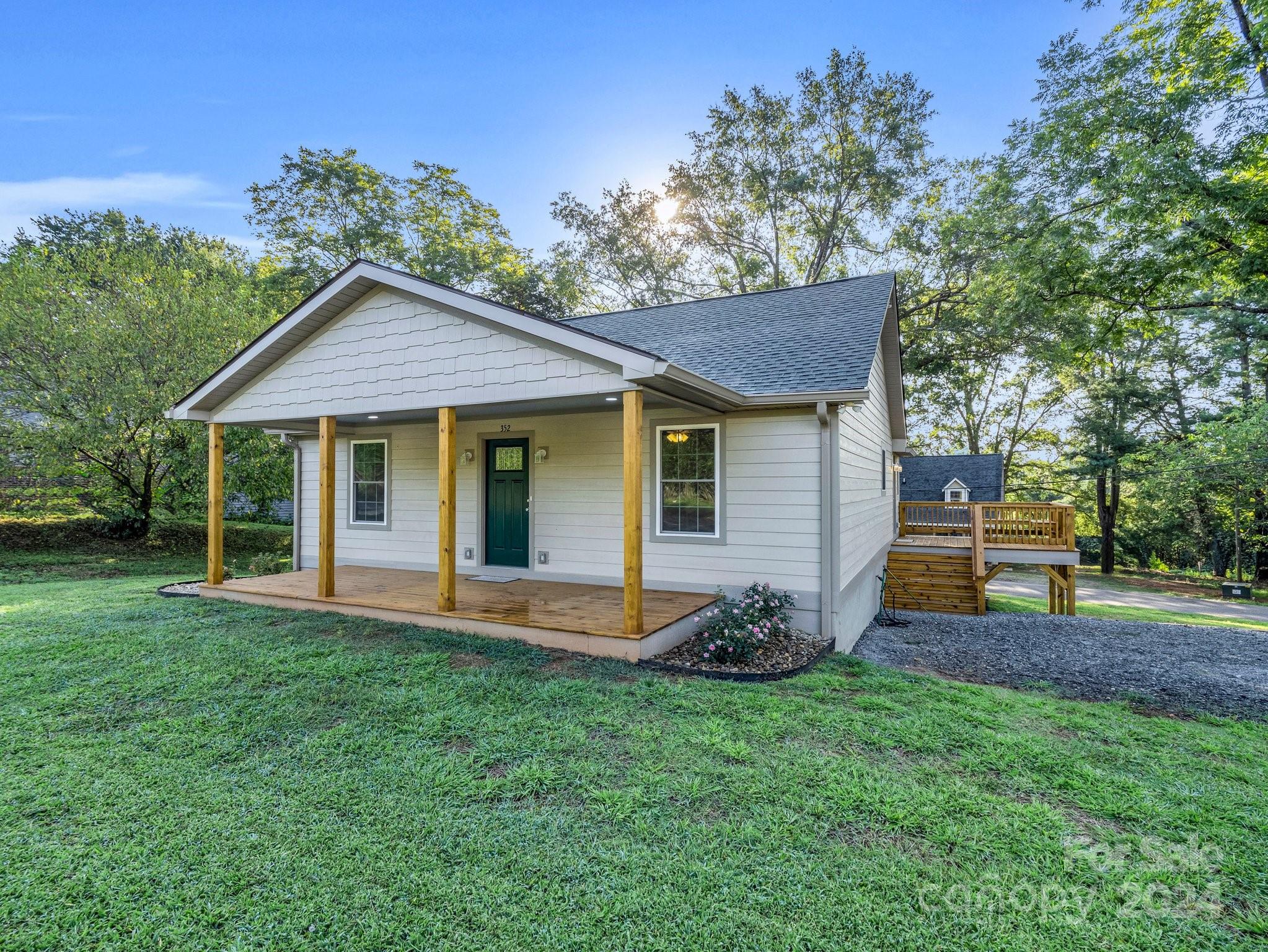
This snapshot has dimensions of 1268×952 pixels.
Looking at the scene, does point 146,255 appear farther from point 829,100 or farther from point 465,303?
point 829,100

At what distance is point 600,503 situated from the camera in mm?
7465

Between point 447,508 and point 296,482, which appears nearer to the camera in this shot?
point 447,508

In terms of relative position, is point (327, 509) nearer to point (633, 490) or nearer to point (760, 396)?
point (633, 490)

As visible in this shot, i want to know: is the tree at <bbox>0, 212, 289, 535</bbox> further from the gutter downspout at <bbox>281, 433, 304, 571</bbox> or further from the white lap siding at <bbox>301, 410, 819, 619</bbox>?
the white lap siding at <bbox>301, 410, 819, 619</bbox>

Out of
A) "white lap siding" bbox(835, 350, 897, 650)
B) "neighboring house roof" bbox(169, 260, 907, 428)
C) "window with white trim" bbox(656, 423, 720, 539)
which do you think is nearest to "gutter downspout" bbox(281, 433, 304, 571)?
"neighboring house roof" bbox(169, 260, 907, 428)

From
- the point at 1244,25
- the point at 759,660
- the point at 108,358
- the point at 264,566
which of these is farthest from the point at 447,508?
the point at 1244,25

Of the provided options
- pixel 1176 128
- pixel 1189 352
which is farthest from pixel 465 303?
pixel 1189 352

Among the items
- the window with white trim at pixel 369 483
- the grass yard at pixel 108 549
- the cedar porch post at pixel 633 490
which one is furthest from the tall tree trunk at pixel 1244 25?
the grass yard at pixel 108 549

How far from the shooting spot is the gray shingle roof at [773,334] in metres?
6.34

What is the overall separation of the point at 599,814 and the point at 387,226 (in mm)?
21556

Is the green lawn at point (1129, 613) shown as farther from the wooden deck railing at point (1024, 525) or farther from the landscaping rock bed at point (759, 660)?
the landscaping rock bed at point (759, 660)

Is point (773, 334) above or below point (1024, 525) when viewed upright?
above

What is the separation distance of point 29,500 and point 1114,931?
707 inches

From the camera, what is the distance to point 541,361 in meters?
5.33
